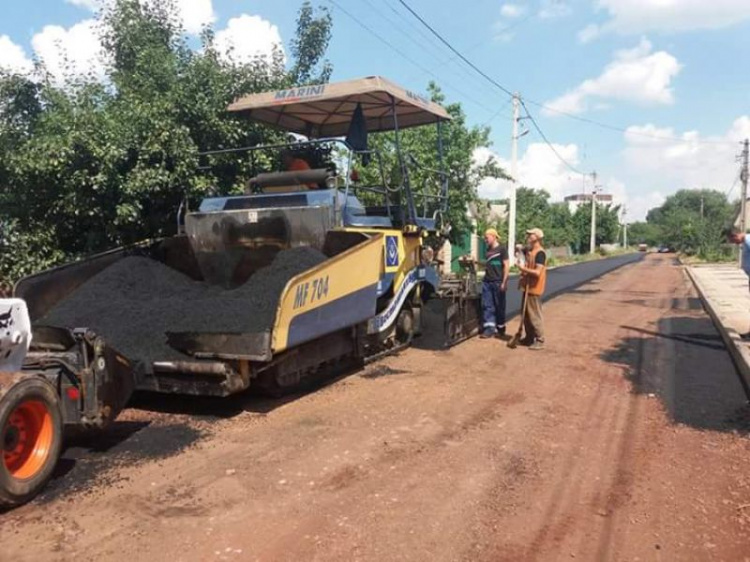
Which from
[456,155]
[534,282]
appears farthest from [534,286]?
[456,155]

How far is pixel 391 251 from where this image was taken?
7727mm

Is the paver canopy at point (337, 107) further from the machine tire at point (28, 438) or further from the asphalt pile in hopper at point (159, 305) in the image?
the machine tire at point (28, 438)

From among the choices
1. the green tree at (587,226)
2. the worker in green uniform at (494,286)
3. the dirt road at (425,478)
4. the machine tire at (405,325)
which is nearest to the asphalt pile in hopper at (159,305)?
the dirt road at (425,478)

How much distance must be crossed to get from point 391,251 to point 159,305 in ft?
8.98

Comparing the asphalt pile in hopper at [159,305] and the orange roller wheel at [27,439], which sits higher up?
the asphalt pile in hopper at [159,305]

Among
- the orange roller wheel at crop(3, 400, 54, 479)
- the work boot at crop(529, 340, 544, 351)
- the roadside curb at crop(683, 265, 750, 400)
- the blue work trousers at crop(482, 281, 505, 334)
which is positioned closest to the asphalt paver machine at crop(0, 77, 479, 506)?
the orange roller wheel at crop(3, 400, 54, 479)

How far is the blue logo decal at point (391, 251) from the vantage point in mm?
7566

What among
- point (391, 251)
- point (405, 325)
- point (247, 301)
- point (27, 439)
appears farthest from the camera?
point (405, 325)

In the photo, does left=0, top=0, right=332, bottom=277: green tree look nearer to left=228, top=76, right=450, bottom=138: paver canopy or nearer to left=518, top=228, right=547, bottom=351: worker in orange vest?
left=228, top=76, right=450, bottom=138: paver canopy

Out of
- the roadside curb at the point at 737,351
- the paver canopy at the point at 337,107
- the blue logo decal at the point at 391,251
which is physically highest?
the paver canopy at the point at 337,107

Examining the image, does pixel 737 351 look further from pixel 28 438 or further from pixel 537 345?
pixel 28 438

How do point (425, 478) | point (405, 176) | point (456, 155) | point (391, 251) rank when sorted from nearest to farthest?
point (425, 478) < point (391, 251) < point (405, 176) < point (456, 155)

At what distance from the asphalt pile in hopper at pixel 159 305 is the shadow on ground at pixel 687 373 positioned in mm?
3627

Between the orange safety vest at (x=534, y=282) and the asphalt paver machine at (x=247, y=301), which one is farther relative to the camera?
the orange safety vest at (x=534, y=282)
